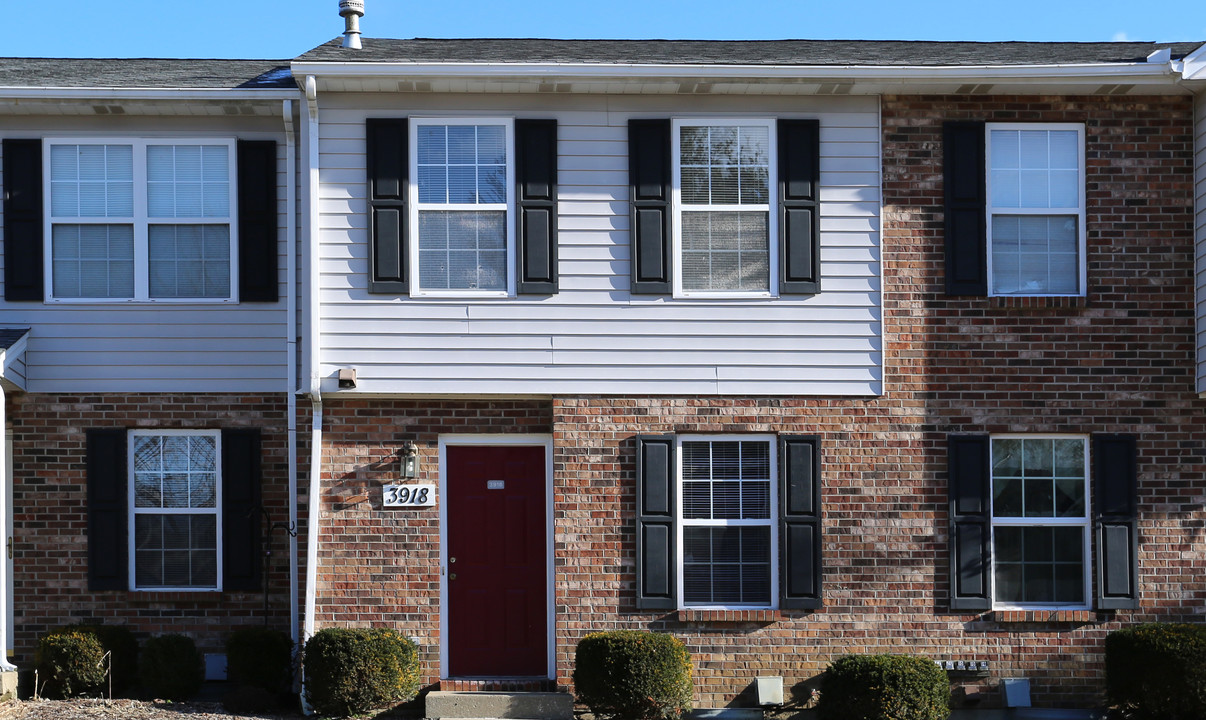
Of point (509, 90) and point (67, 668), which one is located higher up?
point (509, 90)

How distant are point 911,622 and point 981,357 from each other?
2397mm

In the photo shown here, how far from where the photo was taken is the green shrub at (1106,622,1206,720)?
28.8ft

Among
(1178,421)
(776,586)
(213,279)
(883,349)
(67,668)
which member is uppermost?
(213,279)

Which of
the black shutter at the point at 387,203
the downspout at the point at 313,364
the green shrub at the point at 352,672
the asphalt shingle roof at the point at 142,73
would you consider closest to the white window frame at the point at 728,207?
the black shutter at the point at 387,203

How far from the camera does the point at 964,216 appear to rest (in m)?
9.70

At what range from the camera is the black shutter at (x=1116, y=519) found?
955 centimetres

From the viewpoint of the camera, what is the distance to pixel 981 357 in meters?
9.70

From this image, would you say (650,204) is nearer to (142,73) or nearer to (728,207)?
(728,207)

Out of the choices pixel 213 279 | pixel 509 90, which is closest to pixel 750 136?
pixel 509 90

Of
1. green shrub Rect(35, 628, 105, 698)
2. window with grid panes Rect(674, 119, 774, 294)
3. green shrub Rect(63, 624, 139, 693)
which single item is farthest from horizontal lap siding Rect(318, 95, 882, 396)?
green shrub Rect(35, 628, 105, 698)

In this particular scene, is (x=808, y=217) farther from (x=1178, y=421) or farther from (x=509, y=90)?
(x=1178, y=421)

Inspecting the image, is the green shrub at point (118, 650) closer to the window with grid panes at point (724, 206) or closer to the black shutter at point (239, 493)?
the black shutter at point (239, 493)

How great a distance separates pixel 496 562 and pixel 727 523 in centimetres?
210

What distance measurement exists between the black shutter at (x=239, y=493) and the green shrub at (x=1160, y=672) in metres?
7.56
